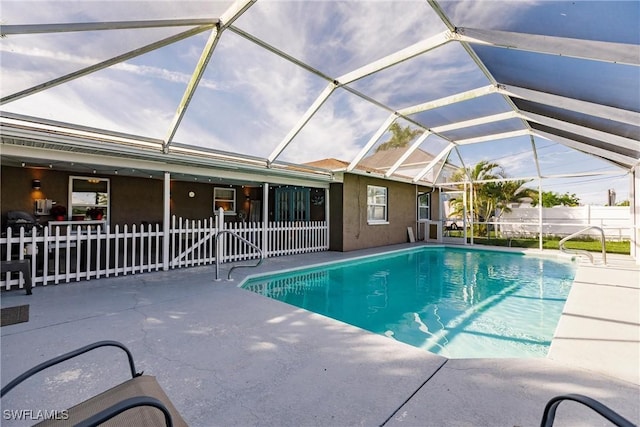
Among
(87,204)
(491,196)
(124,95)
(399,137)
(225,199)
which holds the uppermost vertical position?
(399,137)

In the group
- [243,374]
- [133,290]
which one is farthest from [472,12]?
[133,290]

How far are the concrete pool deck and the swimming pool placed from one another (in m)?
0.81

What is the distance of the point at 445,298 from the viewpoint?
620 cm

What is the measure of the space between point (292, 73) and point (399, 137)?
502 cm

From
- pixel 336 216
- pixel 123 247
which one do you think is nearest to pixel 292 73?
pixel 336 216

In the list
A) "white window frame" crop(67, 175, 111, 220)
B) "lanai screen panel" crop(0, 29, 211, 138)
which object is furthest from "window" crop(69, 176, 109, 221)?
"lanai screen panel" crop(0, 29, 211, 138)

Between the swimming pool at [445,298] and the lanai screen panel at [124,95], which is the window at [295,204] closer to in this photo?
the swimming pool at [445,298]

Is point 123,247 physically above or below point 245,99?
below

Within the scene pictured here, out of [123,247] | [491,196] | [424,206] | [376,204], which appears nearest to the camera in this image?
[123,247]

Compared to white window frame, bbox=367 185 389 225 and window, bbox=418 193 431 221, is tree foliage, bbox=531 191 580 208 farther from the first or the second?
white window frame, bbox=367 185 389 225

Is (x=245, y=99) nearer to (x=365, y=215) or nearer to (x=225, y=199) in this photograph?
(x=365, y=215)

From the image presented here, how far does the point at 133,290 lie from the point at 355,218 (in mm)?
7998

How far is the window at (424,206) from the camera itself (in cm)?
1616

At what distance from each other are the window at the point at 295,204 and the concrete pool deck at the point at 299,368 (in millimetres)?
8118
